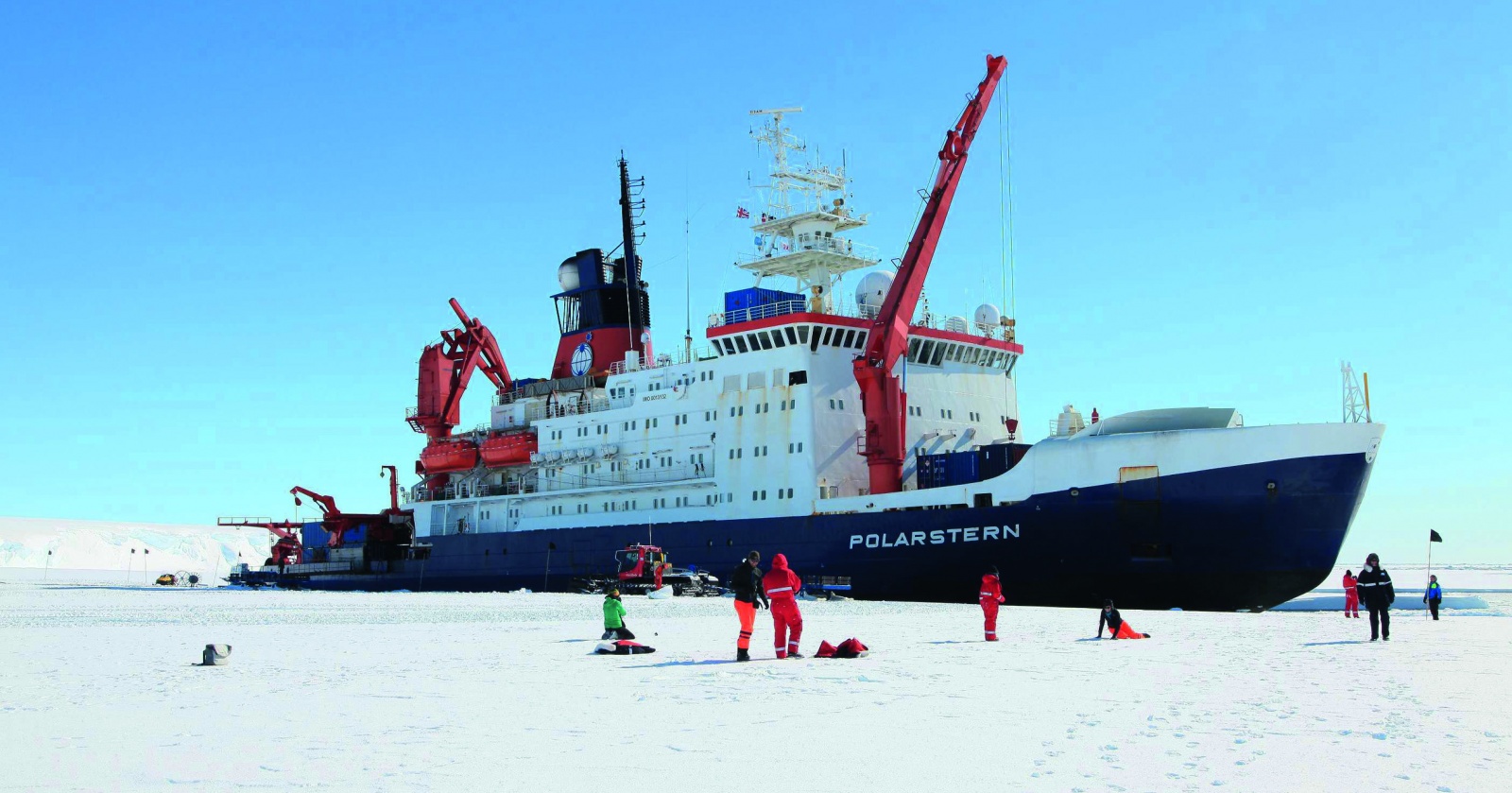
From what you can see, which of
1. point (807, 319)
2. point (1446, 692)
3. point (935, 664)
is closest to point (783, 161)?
point (807, 319)

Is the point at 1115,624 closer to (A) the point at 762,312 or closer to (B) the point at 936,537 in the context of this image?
(B) the point at 936,537

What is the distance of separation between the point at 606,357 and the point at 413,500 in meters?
11.0

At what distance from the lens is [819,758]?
257 inches

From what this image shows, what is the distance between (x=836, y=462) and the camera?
103 ft

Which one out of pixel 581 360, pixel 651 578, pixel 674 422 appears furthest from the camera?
pixel 581 360

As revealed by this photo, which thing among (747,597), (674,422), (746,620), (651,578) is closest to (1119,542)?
(651,578)

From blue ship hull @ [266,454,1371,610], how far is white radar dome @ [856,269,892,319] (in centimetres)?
676

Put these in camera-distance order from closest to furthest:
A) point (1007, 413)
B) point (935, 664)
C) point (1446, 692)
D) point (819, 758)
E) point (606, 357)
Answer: point (819, 758) → point (1446, 692) → point (935, 664) → point (1007, 413) → point (606, 357)

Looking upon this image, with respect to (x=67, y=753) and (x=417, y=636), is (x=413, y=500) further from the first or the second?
(x=67, y=753)

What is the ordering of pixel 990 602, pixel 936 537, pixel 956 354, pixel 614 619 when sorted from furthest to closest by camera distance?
pixel 956 354 → pixel 936 537 → pixel 990 602 → pixel 614 619

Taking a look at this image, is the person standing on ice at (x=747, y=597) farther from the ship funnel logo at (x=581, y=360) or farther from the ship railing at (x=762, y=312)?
the ship funnel logo at (x=581, y=360)

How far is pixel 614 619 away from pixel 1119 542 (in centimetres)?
1467

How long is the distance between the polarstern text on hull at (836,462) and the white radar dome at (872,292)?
0.10 meters

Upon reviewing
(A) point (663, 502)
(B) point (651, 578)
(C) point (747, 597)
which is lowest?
(B) point (651, 578)
